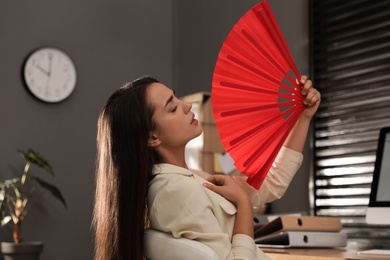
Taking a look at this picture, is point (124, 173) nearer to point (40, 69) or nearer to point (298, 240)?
point (298, 240)

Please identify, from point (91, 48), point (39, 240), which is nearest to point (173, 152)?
point (39, 240)

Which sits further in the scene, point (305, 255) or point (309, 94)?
point (305, 255)

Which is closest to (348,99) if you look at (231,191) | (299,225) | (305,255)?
(299,225)

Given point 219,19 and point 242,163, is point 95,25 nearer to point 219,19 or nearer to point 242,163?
point 219,19

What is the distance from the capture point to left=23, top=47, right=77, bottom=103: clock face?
4.26 metres

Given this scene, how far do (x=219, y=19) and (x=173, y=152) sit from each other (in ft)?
9.00

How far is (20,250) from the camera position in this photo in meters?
3.80

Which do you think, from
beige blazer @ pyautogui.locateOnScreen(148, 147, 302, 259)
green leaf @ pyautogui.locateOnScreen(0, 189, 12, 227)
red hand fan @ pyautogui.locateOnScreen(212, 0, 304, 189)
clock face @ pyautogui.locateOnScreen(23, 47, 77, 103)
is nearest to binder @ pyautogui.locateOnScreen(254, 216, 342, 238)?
red hand fan @ pyautogui.locateOnScreen(212, 0, 304, 189)

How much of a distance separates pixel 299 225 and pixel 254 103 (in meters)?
0.91

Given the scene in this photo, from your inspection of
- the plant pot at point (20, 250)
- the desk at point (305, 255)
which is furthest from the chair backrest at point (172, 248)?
the plant pot at point (20, 250)

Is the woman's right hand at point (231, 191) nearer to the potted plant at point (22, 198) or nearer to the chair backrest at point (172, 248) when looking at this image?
the chair backrest at point (172, 248)

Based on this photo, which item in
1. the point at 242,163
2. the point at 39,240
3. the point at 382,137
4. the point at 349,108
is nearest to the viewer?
the point at 242,163

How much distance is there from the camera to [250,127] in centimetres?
183

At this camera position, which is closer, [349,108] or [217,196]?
[217,196]
